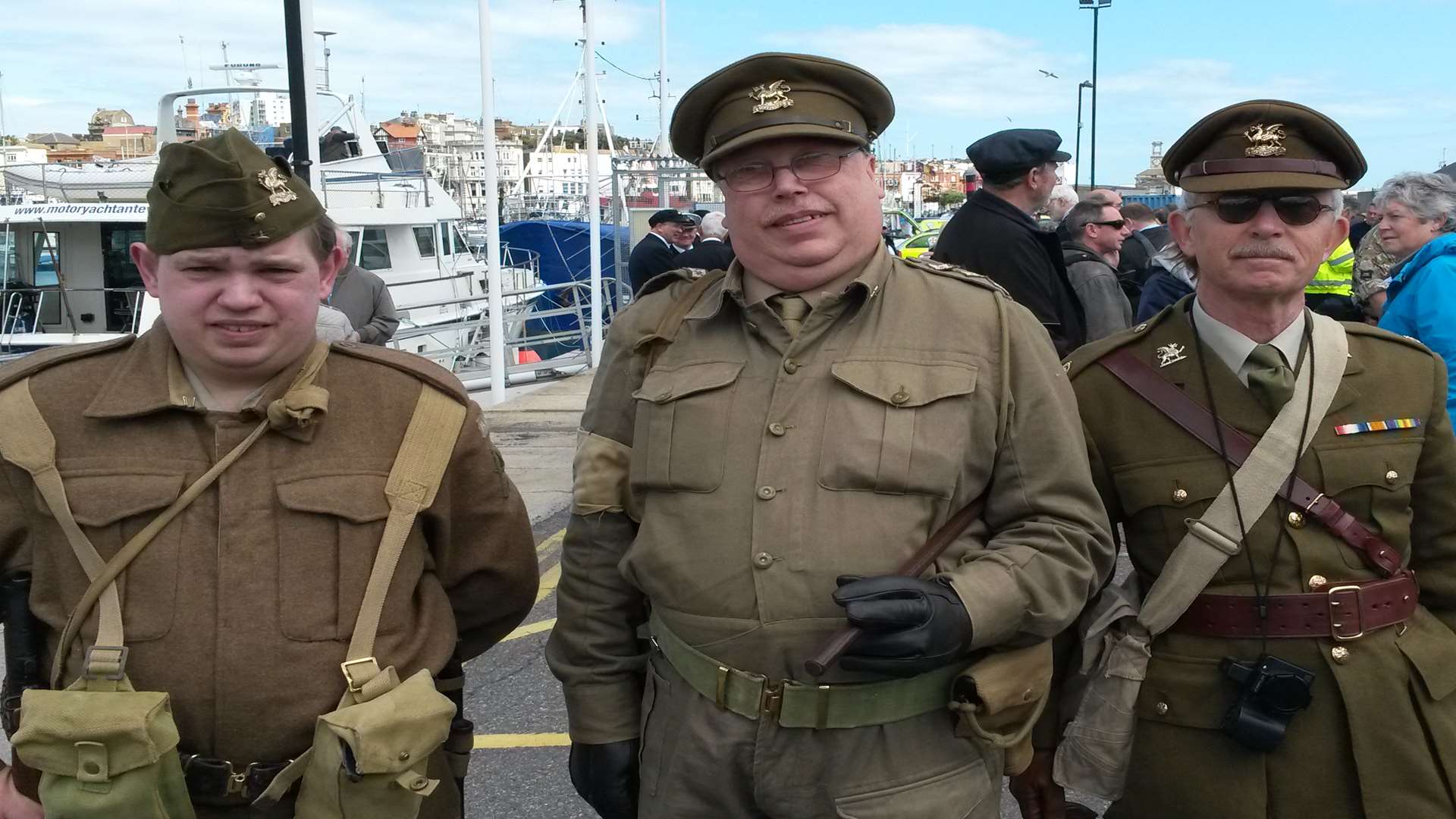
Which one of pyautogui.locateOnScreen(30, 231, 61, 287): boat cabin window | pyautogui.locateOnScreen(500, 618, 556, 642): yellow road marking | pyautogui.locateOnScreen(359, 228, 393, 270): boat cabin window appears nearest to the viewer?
pyautogui.locateOnScreen(500, 618, 556, 642): yellow road marking

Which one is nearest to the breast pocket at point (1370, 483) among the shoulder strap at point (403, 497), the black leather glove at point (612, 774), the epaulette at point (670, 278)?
the epaulette at point (670, 278)

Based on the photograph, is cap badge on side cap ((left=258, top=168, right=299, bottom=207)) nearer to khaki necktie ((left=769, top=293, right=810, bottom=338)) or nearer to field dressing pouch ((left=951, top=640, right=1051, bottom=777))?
khaki necktie ((left=769, top=293, right=810, bottom=338))

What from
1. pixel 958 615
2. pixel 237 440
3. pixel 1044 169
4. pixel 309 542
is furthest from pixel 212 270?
pixel 1044 169

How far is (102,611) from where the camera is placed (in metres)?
2.01

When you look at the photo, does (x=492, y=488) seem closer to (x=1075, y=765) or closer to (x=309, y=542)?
(x=309, y=542)

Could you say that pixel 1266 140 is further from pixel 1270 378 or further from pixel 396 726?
pixel 396 726

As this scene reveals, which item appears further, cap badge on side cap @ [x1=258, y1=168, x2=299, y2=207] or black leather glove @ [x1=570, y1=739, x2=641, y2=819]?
black leather glove @ [x1=570, y1=739, x2=641, y2=819]

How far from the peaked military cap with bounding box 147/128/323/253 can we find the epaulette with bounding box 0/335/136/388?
0.24m

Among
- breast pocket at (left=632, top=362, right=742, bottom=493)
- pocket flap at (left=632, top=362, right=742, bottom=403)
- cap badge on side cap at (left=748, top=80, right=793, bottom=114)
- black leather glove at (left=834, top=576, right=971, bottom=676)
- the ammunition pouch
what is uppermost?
cap badge on side cap at (left=748, top=80, right=793, bottom=114)

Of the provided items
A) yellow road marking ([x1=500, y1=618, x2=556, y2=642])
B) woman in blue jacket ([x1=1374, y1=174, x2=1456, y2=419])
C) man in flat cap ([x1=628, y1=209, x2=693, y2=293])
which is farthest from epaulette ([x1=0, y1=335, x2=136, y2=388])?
man in flat cap ([x1=628, y1=209, x2=693, y2=293])

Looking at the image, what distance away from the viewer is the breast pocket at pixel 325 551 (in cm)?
Answer: 208

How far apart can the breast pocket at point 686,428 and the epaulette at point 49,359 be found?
96cm

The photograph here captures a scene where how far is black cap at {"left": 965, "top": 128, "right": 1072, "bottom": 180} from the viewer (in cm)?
491

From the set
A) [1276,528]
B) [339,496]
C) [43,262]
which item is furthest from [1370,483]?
[43,262]
